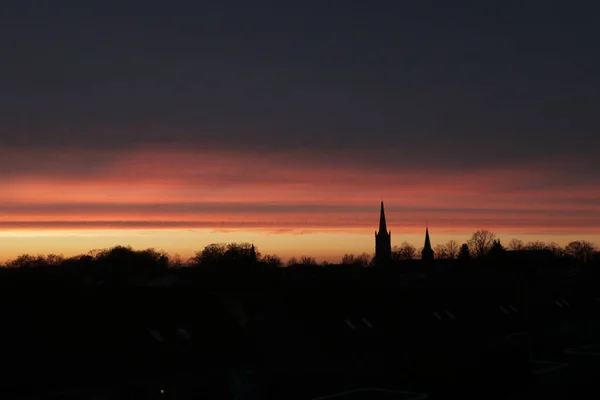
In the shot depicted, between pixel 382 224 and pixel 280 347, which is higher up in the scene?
pixel 382 224

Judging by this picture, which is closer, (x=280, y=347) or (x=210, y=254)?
(x=280, y=347)

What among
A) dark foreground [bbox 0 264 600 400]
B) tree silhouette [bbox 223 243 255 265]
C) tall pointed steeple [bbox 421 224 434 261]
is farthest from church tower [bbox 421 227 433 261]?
dark foreground [bbox 0 264 600 400]

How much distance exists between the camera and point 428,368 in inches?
1280

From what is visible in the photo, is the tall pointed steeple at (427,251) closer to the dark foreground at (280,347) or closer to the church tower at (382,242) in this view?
the church tower at (382,242)

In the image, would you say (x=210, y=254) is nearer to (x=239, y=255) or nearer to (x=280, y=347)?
(x=239, y=255)

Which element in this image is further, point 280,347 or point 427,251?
point 427,251

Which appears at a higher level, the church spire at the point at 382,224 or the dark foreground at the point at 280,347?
the church spire at the point at 382,224

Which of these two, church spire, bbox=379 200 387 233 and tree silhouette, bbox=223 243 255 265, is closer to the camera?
tree silhouette, bbox=223 243 255 265

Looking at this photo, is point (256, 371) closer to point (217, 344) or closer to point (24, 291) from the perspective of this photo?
point (217, 344)

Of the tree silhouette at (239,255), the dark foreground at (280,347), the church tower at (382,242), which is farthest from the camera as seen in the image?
the church tower at (382,242)

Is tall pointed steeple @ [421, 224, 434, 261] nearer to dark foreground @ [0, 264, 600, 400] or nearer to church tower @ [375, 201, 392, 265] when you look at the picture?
church tower @ [375, 201, 392, 265]

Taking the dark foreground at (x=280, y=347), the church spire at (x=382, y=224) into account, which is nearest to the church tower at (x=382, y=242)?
the church spire at (x=382, y=224)

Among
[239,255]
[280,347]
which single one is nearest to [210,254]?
[239,255]

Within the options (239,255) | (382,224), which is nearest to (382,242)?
(382,224)
